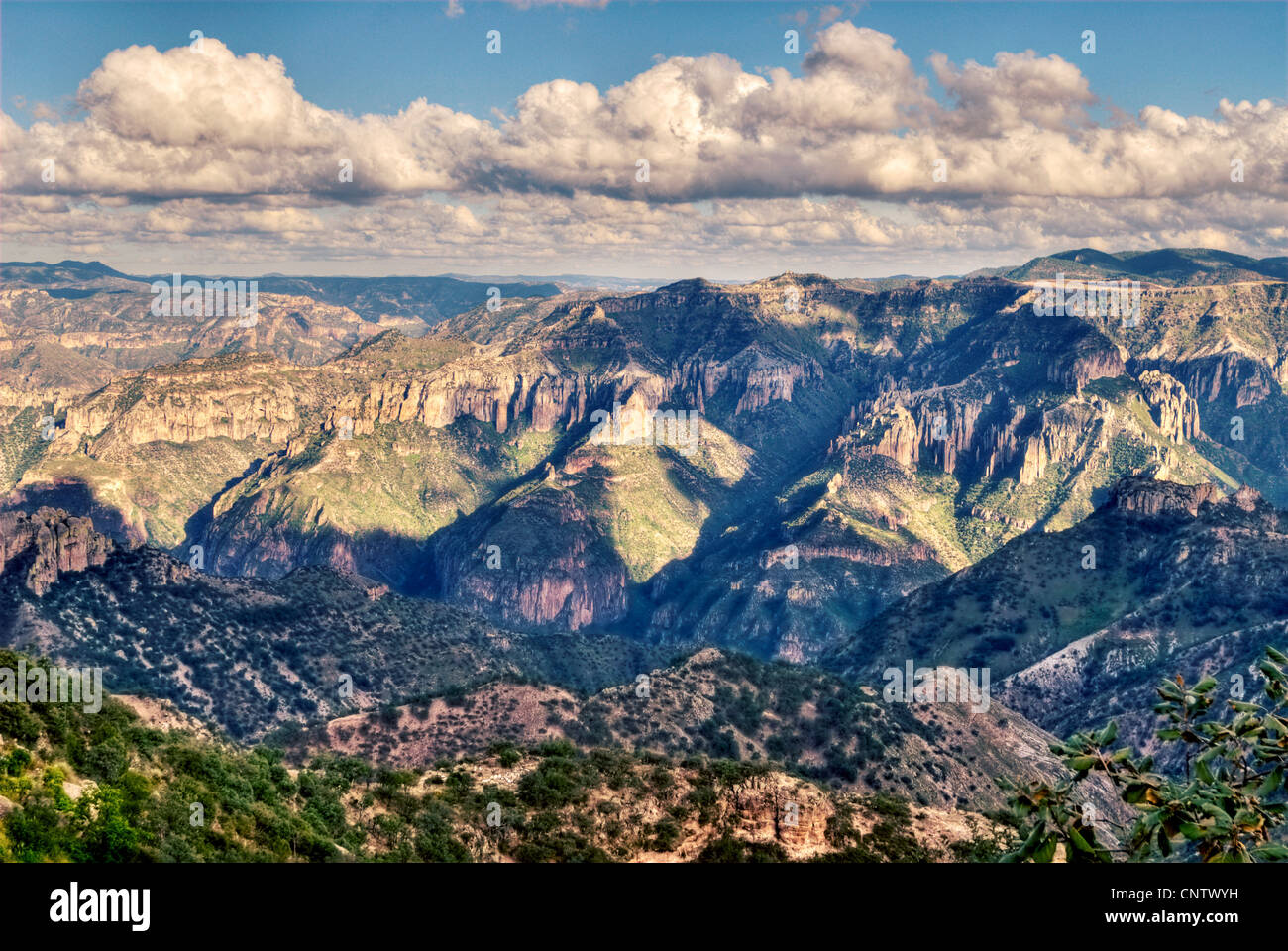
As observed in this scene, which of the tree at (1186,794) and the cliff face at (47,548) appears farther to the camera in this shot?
the cliff face at (47,548)

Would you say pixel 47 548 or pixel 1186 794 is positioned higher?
pixel 1186 794

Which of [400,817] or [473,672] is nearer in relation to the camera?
[400,817]

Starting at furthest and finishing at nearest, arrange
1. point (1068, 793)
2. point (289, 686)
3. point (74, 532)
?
point (74, 532), point (289, 686), point (1068, 793)

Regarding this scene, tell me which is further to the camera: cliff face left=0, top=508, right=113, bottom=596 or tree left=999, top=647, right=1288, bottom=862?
cliff face left=0, top=508, right=113, bottom=596

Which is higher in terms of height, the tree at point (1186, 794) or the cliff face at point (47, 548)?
the tree at point (1186, 794)

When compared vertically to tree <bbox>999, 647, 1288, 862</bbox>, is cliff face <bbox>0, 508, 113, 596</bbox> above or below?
below

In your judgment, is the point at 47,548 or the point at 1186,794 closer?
the point at 1186,794
